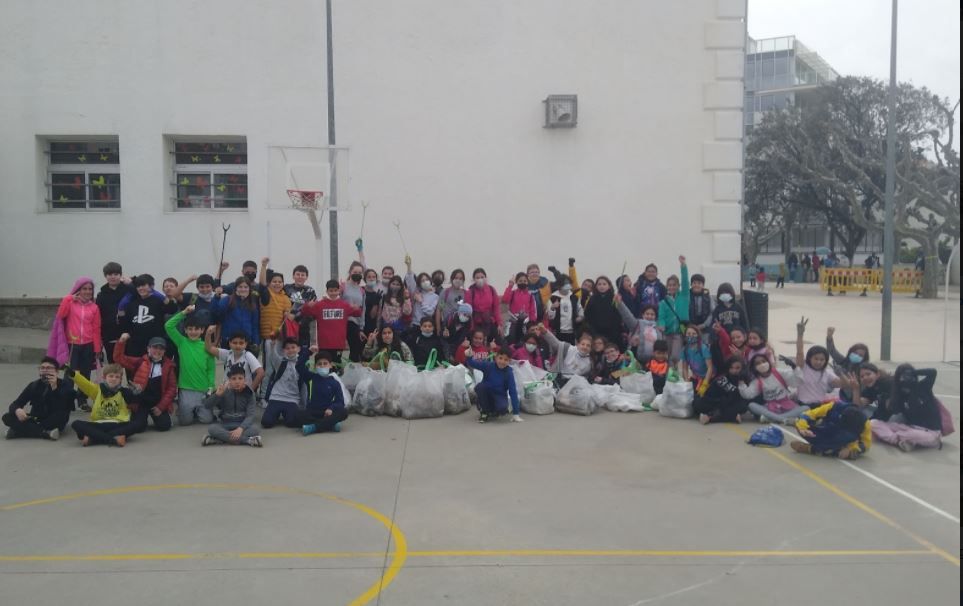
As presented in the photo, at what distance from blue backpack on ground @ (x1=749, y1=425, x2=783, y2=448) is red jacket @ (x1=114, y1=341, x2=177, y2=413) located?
576 centimetres

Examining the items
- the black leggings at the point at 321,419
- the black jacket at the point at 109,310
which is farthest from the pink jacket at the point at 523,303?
the black jacket at the point at 109,310

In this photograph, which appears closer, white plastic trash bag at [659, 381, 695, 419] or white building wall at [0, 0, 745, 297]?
white plastic trash bag at [659, 381, 695, 419]

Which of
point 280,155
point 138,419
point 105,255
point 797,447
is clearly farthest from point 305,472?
point 105,255

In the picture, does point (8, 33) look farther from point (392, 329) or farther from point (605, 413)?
point (605, 413)

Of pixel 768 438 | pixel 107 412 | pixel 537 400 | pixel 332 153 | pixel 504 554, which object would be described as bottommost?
pixel 504 554

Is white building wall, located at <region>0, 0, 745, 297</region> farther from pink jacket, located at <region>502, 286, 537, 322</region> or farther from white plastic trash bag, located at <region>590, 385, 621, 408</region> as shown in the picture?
white plastic trash bag, located at <region>590, 385, 621, 408</region>

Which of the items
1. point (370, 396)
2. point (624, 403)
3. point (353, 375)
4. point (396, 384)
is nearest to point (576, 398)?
point (624, 403)

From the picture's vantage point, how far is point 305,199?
444 inches

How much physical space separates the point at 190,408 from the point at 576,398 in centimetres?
411

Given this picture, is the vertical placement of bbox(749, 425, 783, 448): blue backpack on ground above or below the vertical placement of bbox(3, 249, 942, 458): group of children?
below

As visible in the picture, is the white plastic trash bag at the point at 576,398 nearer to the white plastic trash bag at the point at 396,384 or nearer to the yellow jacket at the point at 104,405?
the white plastic trash bag at the point at 396,384

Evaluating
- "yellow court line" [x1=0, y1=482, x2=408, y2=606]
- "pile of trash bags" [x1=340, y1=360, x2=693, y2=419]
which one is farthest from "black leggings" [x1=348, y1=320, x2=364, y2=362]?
"yellow court line" [x1=0, y1=482, x2=408, y2=606]

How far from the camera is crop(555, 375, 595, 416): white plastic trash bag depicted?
8547 mm

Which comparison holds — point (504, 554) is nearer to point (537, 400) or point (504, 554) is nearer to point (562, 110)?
point (537, 400)
